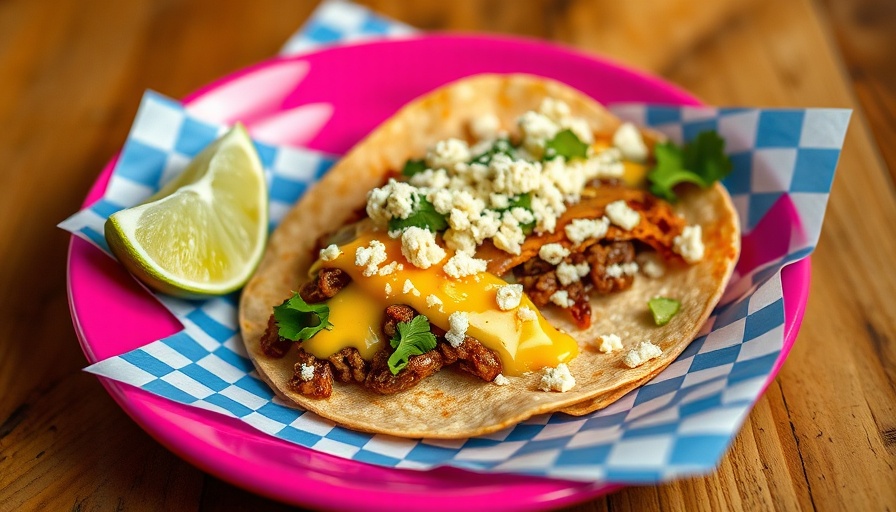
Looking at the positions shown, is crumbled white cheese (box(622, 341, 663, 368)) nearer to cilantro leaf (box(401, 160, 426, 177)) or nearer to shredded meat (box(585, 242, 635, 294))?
shredded meat (box(585, 242, 635, 294))

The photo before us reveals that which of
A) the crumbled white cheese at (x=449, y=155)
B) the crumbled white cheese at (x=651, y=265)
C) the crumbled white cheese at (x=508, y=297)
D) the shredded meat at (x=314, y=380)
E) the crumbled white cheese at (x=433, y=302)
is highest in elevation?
the crumbled white cheese at (x=449, y=155)

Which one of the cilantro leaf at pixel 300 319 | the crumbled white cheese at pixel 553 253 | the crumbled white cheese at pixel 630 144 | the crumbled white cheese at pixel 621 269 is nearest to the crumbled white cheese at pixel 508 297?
the crumbled white cheese at pixel 553 253

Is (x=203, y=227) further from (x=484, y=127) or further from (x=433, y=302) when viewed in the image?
(x=484, y=127)

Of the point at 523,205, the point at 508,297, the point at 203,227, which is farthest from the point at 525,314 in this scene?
the point at 203,227

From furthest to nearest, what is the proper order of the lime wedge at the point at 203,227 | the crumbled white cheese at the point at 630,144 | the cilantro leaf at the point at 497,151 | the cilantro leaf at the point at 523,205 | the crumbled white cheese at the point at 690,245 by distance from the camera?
the crumbled white cheese at the point at 630,144 → the cilantro leaf at the point at 497,151 → the crumbled white cheese at the point at 690,245 → the cilantro leaf at the point at 523,205 → the lime wedge at the point at 203,227

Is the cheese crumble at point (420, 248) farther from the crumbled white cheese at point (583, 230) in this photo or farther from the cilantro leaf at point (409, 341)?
the crumbled white cheese at point (583, 230)

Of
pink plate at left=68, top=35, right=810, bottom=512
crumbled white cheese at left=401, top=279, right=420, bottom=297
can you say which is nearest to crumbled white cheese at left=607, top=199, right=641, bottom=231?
pink plate at left=68, top=35, right=810, bottom=512
